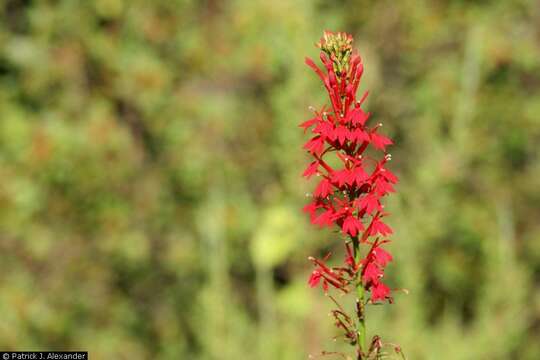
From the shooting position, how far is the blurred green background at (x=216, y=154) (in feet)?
20.4

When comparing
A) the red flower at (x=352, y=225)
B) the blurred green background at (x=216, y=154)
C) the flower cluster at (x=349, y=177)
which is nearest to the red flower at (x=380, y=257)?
the flower cluster at (x=349, y=177)

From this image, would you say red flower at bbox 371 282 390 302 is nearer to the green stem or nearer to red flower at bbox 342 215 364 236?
the green stem

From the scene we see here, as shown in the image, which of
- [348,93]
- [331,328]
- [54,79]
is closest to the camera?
[348,93]

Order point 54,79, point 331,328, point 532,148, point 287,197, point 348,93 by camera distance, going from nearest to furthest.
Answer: point 348,93 < point 331,328 < point 287,197 < point 54,79 < point 532,148

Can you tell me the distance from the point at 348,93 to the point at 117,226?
520 centimetres

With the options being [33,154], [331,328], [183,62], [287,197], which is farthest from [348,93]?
[183,62]

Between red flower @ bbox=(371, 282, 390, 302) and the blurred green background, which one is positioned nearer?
red flower @ bbox=(371, 282, 390, 302)

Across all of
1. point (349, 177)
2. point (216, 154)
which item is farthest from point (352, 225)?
point (216, 154)

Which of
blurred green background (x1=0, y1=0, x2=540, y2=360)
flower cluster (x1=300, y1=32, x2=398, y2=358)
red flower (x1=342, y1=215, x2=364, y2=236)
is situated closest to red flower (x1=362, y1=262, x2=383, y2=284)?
flower cluster (x1=300, y1=32, x2=398, y2=358)

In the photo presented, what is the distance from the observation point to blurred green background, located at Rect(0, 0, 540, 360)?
6.22 m

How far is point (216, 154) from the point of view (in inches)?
265

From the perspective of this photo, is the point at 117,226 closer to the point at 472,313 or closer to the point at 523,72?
the point at 472,313

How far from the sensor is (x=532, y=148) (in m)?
7.23

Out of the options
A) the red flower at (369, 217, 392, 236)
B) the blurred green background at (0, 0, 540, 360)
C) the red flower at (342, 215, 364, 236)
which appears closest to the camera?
the red flower at (342, 215, 364, 236)
